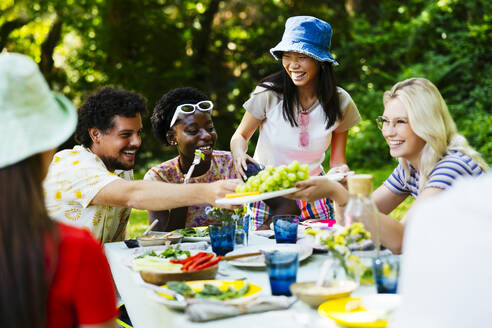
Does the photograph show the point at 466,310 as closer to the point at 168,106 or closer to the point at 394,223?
the point at 394,223

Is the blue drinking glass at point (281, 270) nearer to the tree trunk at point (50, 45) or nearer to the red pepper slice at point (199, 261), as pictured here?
the red pepper slice at point (199, 261)

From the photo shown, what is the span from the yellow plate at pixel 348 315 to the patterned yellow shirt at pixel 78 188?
1538 mm

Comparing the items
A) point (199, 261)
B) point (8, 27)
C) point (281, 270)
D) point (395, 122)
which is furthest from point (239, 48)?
point (281, 270)

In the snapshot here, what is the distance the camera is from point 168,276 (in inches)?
82.2

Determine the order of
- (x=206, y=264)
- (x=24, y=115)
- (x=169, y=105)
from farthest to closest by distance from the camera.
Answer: (x=169, y=105)
(x=206, y=264)
(x=24, y=115)

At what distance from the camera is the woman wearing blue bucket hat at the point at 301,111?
369cm

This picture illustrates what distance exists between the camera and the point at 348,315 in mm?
1669

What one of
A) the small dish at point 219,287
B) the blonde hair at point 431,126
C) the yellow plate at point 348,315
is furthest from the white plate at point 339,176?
the yellow plate at point 348,315

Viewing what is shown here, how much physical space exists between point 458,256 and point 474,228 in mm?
59

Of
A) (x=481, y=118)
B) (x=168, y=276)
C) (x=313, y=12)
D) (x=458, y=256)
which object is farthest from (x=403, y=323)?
(x=313, y=12)

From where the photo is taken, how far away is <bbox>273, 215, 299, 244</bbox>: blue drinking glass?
2.67m

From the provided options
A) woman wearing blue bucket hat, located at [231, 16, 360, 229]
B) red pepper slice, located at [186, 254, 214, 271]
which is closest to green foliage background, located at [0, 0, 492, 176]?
woman wearing blue bucket hat, located at [231, 16, 360, 229]

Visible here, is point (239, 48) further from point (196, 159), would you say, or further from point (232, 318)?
point (232, 318)

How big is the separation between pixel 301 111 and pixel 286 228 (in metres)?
1.39
